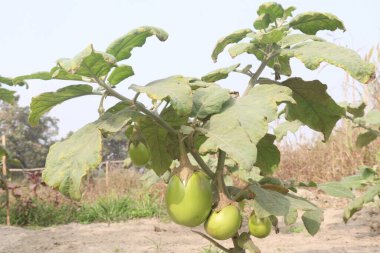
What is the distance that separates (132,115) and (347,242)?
3246mm

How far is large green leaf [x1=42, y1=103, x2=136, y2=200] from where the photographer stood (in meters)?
1.10

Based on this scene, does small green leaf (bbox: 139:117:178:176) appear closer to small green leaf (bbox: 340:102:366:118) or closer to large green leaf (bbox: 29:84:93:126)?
large green leaf (bbox: 29:84:93:126)

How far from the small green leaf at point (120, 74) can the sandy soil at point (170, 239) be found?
263cm

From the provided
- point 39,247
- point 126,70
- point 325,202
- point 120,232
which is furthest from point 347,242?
point 126,70

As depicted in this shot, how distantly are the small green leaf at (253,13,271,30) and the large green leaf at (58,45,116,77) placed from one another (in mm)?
513

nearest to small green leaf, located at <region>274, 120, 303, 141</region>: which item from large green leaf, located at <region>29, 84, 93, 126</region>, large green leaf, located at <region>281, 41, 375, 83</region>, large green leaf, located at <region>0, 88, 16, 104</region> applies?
large green leaf, located at <region>281, 41, 375, 83</region>

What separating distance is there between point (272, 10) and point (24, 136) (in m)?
25.5

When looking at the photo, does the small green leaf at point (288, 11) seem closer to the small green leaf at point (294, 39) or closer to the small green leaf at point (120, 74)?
the small green leaf at point (294, 39)

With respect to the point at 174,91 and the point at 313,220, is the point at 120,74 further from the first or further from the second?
the point at 313,220

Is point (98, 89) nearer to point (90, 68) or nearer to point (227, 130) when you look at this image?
point (90, 68)

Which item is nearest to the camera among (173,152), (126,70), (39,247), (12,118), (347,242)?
(126,70)

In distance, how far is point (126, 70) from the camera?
132cm

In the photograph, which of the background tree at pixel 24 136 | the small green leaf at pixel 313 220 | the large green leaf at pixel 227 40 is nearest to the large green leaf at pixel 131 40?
the large green leaf at pixel 227 40

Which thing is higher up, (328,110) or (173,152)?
(328,110)
